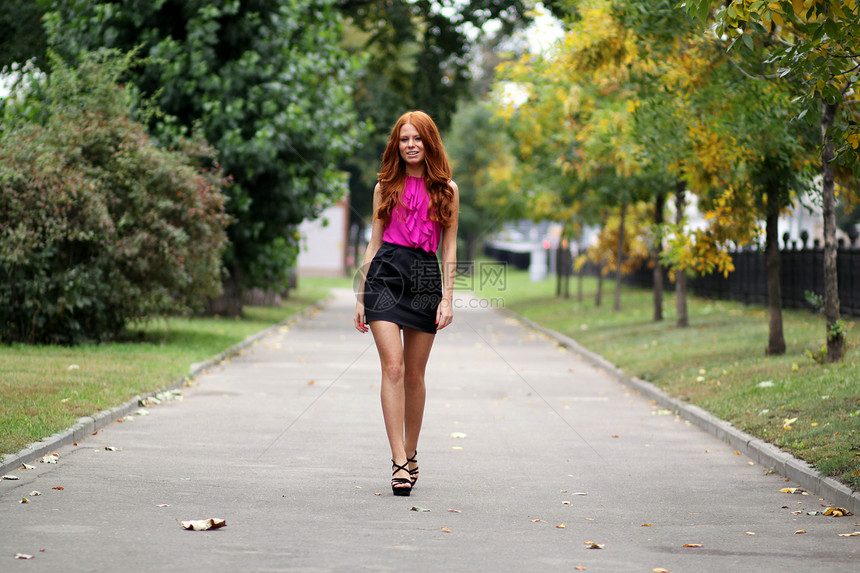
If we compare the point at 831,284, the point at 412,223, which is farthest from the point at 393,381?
the point at 831,284

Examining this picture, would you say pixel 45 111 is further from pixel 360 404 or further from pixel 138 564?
pixel 138 564

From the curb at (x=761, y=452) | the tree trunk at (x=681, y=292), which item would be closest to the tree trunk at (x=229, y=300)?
the tree trunk at (x=681, y=292)

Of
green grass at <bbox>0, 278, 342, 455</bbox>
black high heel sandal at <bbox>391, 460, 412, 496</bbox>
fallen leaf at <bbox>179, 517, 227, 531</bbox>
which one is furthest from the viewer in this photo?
green grass at <bbox>0, 278, 342, 455</bbox>

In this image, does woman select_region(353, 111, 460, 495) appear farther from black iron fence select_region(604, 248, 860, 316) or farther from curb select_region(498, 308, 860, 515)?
black iron fence select_region(604, 248, 860, 316)

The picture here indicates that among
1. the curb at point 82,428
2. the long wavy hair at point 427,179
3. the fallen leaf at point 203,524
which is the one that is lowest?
the fallen leaf at point 203,524

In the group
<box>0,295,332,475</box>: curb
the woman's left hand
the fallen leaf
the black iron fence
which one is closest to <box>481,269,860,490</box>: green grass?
the black iron fence

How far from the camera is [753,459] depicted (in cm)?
900

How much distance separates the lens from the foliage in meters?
21.6

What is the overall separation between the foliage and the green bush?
3.68 metres

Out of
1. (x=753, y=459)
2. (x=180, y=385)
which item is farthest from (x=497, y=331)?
(x=753, y=459)

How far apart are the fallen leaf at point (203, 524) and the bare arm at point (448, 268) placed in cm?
187

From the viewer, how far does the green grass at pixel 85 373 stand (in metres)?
→ 8.97

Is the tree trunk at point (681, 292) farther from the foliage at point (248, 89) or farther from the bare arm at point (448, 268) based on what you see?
the bare arm at point (448, 268)

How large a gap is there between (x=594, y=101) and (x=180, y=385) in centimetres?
1039
